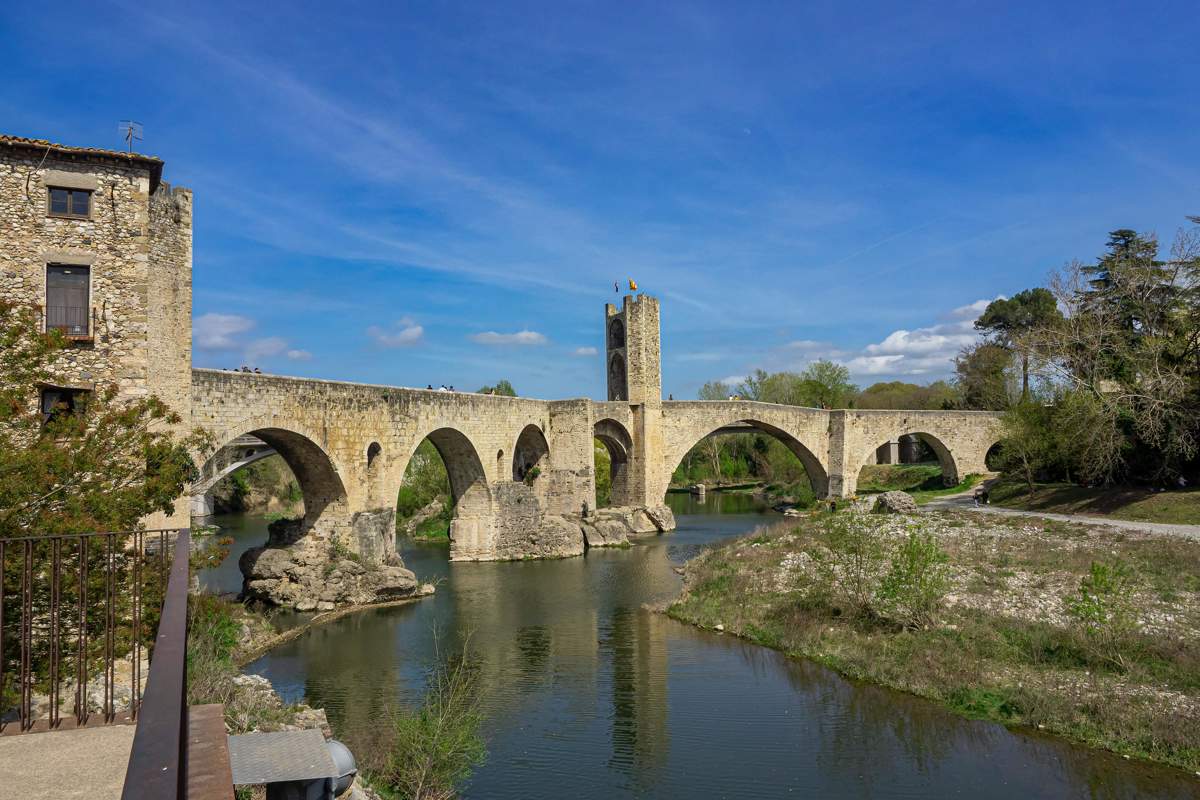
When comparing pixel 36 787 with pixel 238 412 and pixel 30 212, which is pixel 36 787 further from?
pixel 238 412

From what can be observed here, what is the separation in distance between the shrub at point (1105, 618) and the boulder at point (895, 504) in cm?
1436

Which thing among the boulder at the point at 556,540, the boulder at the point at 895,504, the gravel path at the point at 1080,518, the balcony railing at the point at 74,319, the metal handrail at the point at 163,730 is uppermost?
the balcony railing at the point at 74,319

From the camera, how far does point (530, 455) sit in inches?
1244

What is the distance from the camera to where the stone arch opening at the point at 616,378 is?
3556cm

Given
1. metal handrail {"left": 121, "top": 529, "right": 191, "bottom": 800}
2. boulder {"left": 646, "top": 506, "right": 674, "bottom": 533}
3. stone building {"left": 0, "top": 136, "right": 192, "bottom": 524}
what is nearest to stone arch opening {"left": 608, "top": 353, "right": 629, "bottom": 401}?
boulder {"left": 646, "top": 506, "right": 674, "bottom": 533}

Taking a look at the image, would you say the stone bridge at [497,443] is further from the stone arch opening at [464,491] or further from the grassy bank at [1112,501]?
the grassy bank at [1112,501]

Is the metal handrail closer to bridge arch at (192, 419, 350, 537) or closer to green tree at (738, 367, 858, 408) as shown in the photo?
bridge arch at (192, 419, 350, 537)

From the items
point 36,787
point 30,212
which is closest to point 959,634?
point 36,787

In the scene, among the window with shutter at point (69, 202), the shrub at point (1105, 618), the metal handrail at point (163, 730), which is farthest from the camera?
the shrub at point (1105, 618)

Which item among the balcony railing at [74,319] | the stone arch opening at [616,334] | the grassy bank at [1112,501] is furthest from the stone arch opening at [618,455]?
the balcony railing at [74,319]

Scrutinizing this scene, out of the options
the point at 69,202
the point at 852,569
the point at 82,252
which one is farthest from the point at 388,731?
the point at 852,569

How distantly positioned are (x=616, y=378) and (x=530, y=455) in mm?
6327

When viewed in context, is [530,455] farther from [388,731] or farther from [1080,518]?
[388,731]

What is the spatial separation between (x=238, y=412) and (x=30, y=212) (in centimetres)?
596
